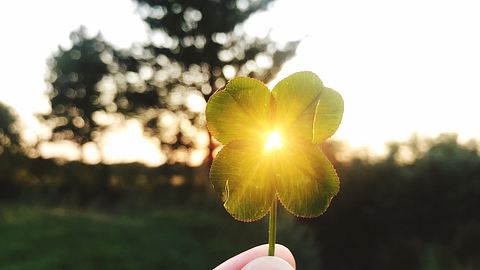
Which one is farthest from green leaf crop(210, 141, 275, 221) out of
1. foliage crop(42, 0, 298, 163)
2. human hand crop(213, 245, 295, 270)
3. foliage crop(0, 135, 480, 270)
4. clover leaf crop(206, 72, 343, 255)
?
A: foliage crop(42, 0, 298, 163)

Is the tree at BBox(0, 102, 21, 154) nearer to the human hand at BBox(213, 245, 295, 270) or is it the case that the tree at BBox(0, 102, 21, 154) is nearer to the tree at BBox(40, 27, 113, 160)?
the tree at BBox(40, 27, 113, 160)

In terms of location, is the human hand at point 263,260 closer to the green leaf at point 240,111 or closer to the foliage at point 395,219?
the green leaf at point 240,111

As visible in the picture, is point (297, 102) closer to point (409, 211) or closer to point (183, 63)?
point (409, 211)

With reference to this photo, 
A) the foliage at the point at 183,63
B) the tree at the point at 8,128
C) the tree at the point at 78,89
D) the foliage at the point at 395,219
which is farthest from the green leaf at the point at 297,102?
the tree at the point at 8,128

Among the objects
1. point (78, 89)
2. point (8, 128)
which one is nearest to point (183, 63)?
point (78, 89)

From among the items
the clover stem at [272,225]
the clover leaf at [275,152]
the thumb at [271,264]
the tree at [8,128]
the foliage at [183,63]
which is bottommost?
the clover stem at [272,225]

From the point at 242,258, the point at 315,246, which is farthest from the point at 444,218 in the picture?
the point at 242,258
